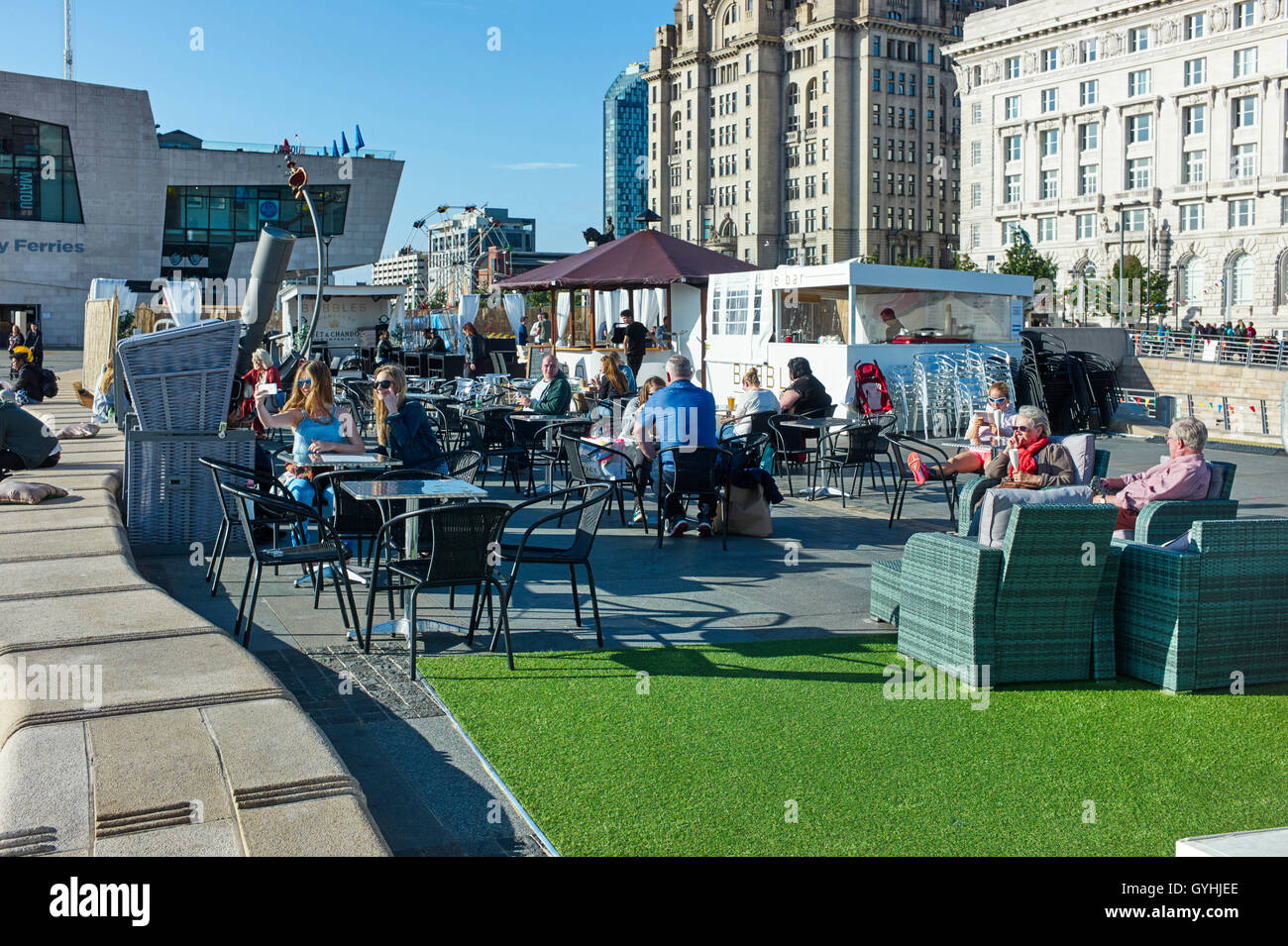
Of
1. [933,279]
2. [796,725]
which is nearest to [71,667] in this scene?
[796,725]

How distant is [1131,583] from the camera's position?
5.96 meters

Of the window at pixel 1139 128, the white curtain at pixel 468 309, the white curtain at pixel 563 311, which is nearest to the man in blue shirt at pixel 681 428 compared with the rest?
the white curtain at pixel 563 311

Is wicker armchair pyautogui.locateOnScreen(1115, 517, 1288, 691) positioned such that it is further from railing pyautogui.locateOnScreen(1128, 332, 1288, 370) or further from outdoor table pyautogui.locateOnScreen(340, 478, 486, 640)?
railing pyautogui.locateOnScreen(1128, 332, 1288, 370)

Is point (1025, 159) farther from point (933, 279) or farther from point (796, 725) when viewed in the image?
point (796, 725)

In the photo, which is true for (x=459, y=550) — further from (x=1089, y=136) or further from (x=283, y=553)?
(x=1089, y=136)

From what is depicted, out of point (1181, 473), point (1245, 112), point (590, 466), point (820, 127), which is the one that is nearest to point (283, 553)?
point (590, 466)

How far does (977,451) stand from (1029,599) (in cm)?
509

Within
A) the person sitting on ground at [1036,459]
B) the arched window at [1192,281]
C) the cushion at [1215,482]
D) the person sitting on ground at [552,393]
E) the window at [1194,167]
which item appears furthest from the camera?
the window at [1194,167]

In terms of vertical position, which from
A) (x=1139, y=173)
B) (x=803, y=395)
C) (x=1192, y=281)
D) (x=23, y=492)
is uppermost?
(x=1139, y=173)

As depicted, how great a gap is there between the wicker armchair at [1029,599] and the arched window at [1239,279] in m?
71.2

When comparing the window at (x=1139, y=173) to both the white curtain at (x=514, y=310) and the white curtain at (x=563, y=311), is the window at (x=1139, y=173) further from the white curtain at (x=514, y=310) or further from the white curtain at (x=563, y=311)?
the white curtain at (x=563, y=311)

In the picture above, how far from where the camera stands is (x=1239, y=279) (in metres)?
70.4

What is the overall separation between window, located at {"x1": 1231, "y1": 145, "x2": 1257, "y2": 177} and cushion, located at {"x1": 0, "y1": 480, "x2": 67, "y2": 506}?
73.1 meters

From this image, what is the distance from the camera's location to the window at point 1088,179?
7948 cm
